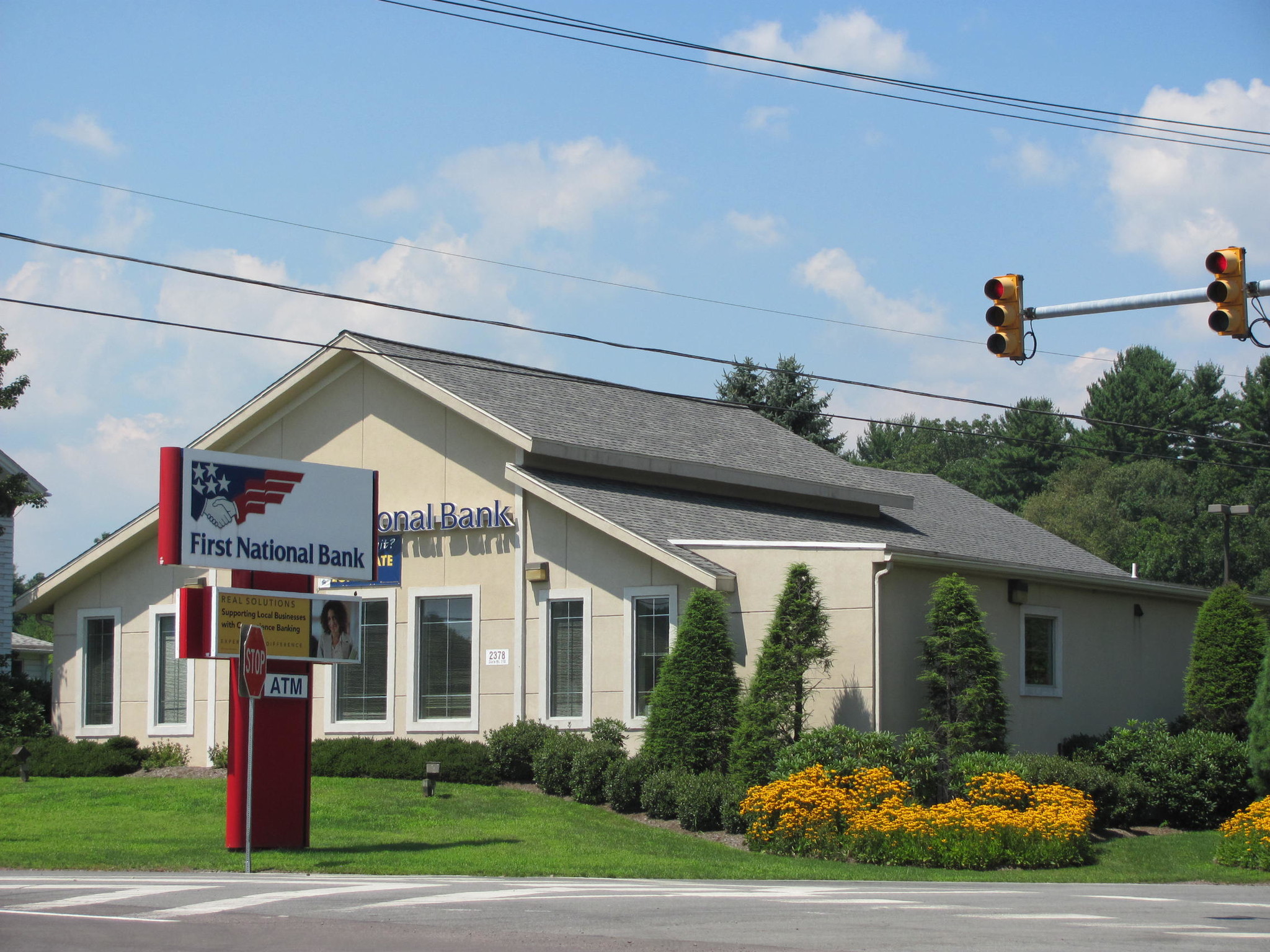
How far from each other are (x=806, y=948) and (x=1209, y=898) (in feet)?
21.2

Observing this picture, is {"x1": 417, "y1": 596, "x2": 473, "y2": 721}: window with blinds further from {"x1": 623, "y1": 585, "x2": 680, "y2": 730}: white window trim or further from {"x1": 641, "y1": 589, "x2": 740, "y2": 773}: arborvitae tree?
{"x1": 641, "y1": 589, "x2": 740, "y2": 773}: arborvitae tree

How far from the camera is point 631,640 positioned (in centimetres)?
2419

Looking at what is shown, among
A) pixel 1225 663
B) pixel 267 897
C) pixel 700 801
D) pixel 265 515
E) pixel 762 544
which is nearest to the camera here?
pixel 267 897

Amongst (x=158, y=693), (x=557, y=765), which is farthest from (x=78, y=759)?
(x=557, y=765)

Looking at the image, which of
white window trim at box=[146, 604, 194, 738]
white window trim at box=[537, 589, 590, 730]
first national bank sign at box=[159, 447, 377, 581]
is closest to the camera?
first national bank sign at box=[159, 447, 377, 581]

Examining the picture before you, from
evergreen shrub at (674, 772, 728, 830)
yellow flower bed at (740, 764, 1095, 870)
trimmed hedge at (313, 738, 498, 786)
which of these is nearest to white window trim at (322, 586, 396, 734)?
trimmed hedge at (313, 738, 498, 786)

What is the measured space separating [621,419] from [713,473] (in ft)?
9.16

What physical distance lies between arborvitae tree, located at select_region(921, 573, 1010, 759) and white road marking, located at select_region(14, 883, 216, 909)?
1132cm

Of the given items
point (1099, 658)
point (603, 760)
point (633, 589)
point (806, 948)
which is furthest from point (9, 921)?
point (1099, 658)

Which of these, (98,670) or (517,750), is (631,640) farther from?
(98,670)

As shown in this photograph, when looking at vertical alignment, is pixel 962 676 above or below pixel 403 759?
above

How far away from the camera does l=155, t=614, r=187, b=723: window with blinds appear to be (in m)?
28.8

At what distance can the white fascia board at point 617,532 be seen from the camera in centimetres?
2286

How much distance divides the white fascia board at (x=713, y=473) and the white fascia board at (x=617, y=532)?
1.97ft
